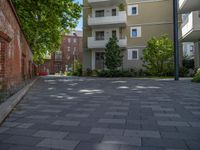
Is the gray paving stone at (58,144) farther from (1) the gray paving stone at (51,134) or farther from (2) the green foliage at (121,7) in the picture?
(2) the green foliage at (121,7)

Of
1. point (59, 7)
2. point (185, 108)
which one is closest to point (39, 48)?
point (59, 7)

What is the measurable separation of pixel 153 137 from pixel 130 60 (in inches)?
988

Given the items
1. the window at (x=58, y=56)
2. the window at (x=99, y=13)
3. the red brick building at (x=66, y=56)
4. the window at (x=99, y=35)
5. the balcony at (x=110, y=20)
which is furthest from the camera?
the window at (x=58, y=56)

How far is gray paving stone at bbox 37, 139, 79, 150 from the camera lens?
3189 millimetres

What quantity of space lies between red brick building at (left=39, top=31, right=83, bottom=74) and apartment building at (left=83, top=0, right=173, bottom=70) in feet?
153

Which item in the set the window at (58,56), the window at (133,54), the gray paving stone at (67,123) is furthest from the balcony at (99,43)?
the window at (58,56)

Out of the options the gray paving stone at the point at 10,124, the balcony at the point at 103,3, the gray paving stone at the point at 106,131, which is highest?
the balcony at the point at 103,3

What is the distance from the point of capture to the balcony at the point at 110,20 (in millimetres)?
27047

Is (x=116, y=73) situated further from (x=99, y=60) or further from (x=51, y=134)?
(x=51, y=134)

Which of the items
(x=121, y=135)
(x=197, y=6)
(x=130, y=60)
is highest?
(x=197, y=6)

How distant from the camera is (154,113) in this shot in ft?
17.9

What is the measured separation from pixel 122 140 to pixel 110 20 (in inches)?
992

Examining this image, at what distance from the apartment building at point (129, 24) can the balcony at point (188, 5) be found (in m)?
5.61

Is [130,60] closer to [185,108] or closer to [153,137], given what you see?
[185,108]
